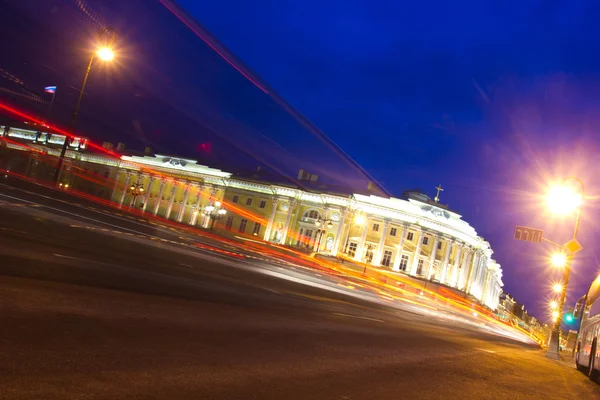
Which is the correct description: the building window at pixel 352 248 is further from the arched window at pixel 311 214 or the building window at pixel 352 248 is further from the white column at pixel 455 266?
the white column at pixel 455 266

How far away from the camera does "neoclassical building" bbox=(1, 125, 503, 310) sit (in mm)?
69250

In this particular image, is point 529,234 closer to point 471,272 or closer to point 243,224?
point 243,224

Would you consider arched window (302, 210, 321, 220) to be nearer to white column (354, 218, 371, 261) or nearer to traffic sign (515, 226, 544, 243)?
white column (354, 218, 371, 261)

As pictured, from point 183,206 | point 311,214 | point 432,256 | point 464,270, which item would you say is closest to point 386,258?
point 432,256

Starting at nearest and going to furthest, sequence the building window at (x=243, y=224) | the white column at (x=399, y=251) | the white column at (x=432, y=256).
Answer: the white column at (x=432, y=256) < the white column at (x=399, y=251) < the building window at (x=243, y=224)

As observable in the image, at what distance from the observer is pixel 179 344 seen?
4527mm

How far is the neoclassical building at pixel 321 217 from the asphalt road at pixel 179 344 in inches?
1968

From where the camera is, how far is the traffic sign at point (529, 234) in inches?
742

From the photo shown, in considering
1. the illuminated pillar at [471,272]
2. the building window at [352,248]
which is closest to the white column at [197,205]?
the building window at [352,248]

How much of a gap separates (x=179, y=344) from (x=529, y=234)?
18584mm

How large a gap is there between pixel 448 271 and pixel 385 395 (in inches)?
2818

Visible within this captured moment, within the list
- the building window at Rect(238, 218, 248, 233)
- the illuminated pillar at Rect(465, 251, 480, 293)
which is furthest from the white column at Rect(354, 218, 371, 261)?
the illuminated pillar at Rect(465, 251, 480, 293)

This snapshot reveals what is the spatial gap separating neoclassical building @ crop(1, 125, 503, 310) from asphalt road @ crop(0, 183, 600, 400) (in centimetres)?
4998

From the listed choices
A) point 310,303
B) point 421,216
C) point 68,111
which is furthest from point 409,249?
point 310,303
